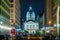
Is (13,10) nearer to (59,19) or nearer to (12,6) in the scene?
(12,6)

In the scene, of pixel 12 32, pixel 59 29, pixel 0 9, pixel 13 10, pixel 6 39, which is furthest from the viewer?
pixel 13 10

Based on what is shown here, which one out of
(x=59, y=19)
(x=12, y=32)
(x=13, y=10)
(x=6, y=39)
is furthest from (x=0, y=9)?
(x=13, y=10)

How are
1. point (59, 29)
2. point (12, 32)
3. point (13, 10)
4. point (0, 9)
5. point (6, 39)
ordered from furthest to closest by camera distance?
point (13, 10) → point (0, 9) → point (59, 29) → point (6, 39) → point (12, 32)

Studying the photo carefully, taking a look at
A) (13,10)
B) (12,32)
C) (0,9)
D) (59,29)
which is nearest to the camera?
(12,32)

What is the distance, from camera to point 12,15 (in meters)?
156

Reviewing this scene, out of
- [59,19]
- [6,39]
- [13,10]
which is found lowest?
[6,39]

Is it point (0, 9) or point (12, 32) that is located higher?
point (0, 9)

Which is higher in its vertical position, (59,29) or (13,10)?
(13,10)

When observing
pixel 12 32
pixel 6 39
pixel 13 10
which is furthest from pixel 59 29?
pixel 13 10

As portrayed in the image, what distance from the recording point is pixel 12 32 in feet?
74.6

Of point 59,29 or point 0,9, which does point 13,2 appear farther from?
point 59,29

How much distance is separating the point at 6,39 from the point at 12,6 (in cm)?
11619

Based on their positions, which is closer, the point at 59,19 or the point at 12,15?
the point at 59,19

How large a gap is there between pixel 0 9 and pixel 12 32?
55.2 meters
